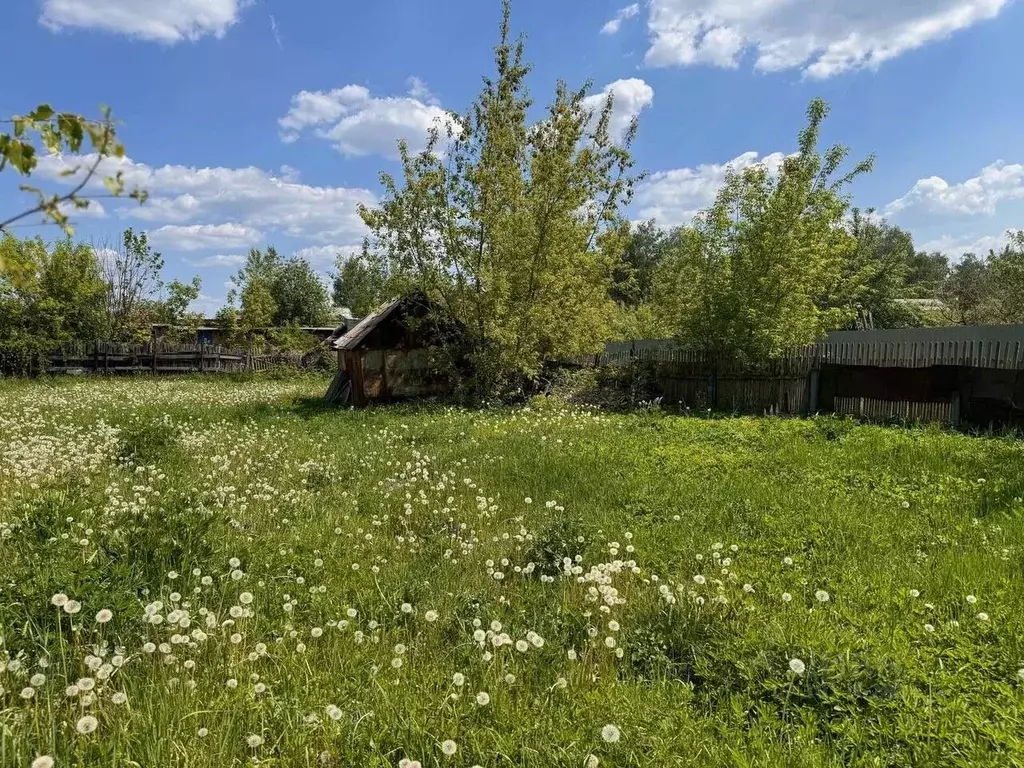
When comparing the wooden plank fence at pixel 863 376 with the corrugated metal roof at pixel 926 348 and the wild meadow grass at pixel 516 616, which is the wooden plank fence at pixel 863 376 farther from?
the wild meadow grass at pixel 516 616

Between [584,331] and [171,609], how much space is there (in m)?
15.6

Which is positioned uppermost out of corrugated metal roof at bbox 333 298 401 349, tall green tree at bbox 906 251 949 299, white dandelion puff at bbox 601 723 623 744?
tall green tree at bbox 906 251 949 299

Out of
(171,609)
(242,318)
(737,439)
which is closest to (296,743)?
(171,609)

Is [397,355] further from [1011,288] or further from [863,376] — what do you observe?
[1011,288]

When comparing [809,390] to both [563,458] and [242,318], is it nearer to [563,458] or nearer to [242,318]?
[563,458]

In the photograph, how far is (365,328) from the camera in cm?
1864

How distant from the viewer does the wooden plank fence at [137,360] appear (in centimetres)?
2764

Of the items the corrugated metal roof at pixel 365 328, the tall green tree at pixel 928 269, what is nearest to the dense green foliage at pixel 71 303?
the corrugated metal roof at pixel 365 328

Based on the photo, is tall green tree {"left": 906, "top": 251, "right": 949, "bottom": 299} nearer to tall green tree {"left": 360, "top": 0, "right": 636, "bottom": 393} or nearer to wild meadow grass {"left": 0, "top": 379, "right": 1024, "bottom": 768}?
tall green tree {"left": 360, "top": 0, "right": 636, "bottom": 393}

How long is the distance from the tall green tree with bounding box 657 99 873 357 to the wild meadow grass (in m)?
6.67

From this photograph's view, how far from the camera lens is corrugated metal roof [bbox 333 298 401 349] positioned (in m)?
18.1

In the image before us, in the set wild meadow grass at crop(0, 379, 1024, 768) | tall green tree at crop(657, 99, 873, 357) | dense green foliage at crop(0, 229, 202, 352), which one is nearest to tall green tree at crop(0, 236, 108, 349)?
dense green foliage at crop(0, 229, 202, 352)

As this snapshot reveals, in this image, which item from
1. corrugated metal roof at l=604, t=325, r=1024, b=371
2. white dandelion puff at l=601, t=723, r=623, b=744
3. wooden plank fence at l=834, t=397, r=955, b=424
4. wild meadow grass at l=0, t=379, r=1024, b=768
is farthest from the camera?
wooden plank fence at l=834, t=397, r=955, b=424

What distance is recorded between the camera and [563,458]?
372 inches
